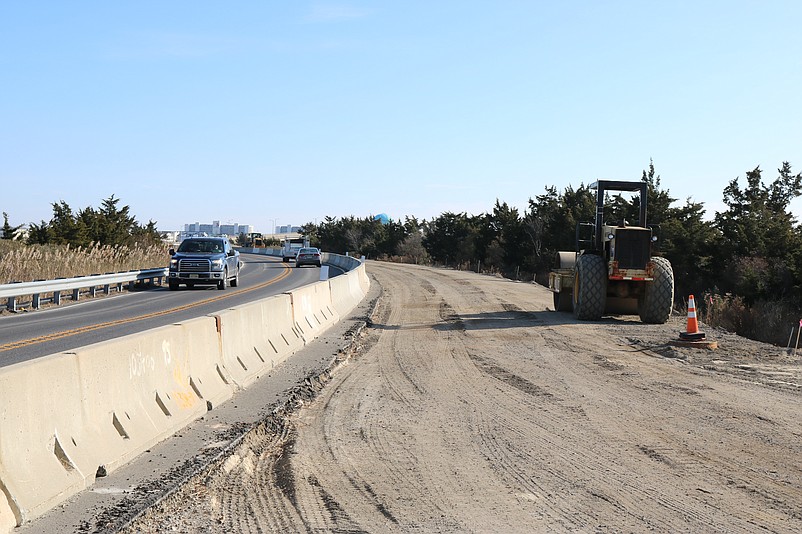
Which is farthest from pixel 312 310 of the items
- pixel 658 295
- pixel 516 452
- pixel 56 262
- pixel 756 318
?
pixel 56 262

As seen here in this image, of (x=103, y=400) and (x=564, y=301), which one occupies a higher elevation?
(x=103, y=400)

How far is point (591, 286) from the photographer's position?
20766 millimetres

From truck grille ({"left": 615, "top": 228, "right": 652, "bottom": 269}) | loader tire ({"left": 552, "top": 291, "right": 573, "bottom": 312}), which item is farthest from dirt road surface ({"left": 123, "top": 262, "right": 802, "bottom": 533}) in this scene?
loader tire ({"left": 552, "top": 291, "right": 573, "bottom": 312})

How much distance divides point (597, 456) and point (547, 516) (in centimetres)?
197

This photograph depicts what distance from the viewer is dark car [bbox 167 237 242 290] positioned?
32625mm

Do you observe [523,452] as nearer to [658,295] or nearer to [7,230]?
[658,295]

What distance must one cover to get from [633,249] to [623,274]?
0.73 metres

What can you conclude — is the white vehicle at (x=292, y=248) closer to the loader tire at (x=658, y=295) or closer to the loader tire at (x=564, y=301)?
the loader tire at (x=564, y=301)

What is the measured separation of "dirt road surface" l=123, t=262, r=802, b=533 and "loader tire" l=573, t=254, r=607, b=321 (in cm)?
556

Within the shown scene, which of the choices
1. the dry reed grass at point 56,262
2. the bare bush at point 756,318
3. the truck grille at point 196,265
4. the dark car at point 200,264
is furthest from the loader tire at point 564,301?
the dry reed grass at point 56,262

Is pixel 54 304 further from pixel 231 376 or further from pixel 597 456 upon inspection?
pixel 597 456

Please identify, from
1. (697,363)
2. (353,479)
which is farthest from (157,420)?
(697,363)

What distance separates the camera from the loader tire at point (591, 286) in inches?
817

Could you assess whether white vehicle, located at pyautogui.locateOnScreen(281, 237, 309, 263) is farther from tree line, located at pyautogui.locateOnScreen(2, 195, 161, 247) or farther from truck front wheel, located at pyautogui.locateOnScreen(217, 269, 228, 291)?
truck front wheel, located at pyautogui.locateOnScreen(217, 269, 228, 291)
